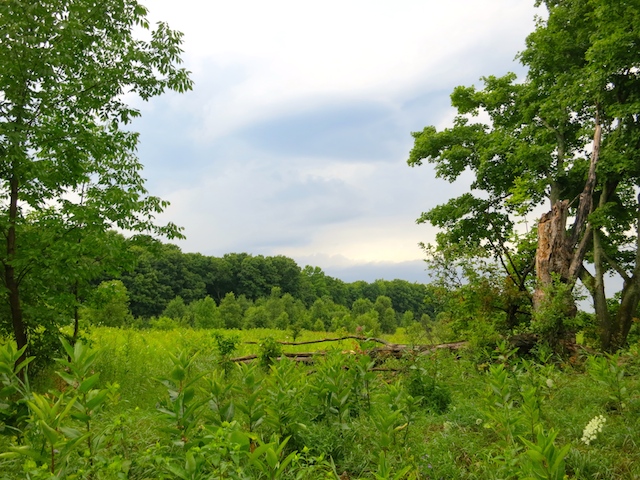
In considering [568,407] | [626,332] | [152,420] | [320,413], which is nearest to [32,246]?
[152,420]

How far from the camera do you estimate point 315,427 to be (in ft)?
12.1

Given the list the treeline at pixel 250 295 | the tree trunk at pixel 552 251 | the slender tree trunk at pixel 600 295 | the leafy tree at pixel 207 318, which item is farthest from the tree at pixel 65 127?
the leafy tree at pixel 207 318

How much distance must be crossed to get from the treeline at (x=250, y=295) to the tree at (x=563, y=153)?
14.7 meters

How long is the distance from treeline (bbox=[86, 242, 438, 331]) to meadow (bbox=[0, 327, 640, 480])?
18.7 metres

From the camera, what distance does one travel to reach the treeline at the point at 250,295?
115ft

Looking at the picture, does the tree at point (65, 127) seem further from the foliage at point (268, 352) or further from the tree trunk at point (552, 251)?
the tree trunk at point (552, 251)

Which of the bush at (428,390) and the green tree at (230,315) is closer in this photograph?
the bush at (428,390)

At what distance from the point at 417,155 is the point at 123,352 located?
13680 millimetres

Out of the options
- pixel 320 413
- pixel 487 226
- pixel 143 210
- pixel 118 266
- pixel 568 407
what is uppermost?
pixel 487 226

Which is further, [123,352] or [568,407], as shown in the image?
[123,352]

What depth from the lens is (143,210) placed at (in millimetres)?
7219

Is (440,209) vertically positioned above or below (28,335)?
above

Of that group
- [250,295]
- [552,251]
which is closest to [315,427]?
[552,251]

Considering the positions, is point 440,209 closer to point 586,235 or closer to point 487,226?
point 487,226
